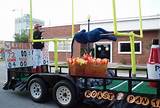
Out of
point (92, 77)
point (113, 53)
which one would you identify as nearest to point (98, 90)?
point (92, 77)

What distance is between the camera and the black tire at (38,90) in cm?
743

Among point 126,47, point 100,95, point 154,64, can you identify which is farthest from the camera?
point 126,47

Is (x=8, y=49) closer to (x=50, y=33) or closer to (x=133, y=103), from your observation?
(x=133, y=103)

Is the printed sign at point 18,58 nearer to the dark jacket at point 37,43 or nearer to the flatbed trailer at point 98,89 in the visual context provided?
the dark jacket at point 37,43

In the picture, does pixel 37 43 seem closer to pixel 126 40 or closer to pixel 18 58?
pixel 18 58

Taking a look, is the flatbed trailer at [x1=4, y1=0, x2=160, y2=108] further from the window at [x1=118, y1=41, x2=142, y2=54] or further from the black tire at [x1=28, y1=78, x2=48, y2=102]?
the window at [x1=118, y1=41, x2=142, y2=54]

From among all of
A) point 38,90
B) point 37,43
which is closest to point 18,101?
point 38,90

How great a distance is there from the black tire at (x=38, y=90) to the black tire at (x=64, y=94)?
49 centimetres

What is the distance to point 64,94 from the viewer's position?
689 cm

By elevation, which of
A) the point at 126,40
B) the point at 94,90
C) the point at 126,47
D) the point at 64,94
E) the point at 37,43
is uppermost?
the point at 126,40

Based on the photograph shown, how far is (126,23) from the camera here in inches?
1057

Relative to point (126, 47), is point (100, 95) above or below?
below

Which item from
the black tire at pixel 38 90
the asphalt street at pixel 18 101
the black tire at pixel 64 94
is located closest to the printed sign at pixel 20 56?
the asphalt street at pixel 18 101

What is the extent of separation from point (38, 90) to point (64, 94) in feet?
3.38
